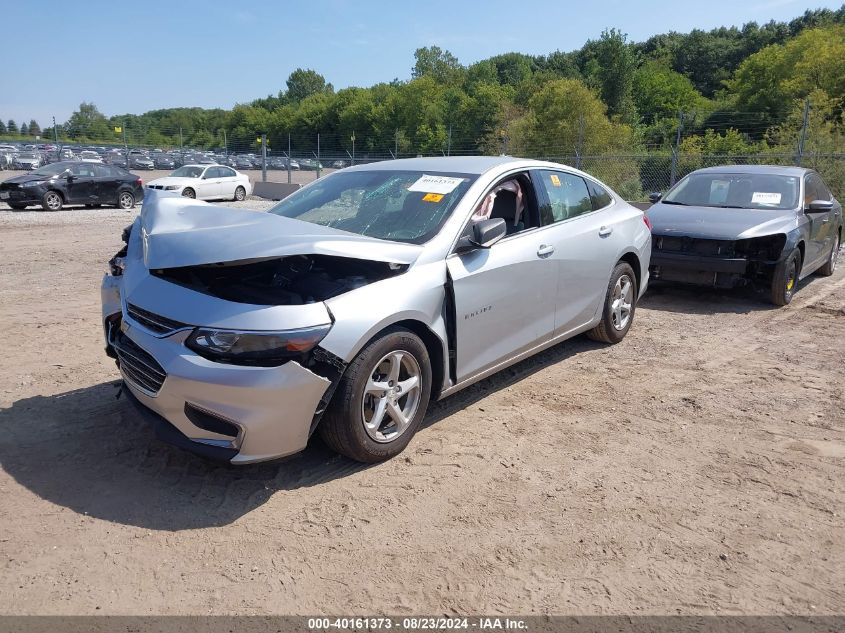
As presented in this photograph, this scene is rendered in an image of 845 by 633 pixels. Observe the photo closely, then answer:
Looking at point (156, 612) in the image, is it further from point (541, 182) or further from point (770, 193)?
point (770, 193)

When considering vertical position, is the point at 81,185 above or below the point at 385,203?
below

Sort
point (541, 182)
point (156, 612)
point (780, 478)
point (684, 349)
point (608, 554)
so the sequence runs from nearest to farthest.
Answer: point (156, 612)
point (608, 554)
point (780, 478)
point (541, 182)
point (684, 349)

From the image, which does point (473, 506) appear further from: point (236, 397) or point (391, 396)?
point (236, 397)

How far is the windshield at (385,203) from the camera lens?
4.26 meters

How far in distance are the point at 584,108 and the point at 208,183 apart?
18784 millimetres

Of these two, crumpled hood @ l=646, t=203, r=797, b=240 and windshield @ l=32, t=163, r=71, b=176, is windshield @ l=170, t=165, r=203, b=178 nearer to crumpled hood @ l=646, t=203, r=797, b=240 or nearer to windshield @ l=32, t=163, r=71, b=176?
windshield @ l=32, t=163, r=71, b=176

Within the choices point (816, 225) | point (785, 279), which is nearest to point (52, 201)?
point (785, 279)

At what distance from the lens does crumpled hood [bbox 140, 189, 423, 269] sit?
11.4 ft

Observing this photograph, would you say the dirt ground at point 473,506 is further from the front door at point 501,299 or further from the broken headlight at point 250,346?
the broken headlight at point 250,346

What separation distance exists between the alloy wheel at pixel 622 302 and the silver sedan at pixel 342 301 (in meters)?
0.83

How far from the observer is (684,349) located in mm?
6211

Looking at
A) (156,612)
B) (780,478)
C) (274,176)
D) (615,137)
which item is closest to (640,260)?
(780,478)

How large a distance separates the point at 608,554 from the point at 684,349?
364 cm

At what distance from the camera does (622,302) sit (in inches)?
244
